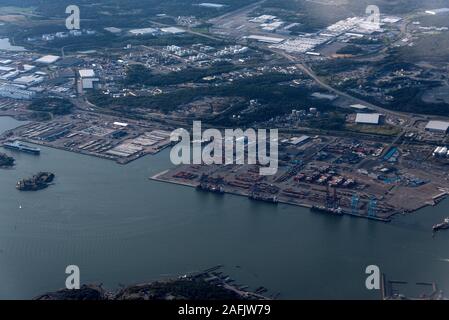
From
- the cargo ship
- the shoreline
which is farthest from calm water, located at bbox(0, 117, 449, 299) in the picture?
the cargo ship

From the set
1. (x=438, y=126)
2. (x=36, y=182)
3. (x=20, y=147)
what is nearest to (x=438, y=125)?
(x=438, y=126)

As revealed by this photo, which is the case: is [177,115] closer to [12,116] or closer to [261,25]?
[12,116]

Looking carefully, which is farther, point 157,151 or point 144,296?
point 157,151

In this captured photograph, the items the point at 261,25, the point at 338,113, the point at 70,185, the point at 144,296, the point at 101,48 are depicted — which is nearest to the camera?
the point at 144,296

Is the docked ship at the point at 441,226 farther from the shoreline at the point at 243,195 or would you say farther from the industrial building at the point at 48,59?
the industrial building at the point at 48,59

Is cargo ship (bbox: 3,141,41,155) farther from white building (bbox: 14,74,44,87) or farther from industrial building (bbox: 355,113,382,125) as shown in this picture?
industrial building (bbox: 355,113,382,125)

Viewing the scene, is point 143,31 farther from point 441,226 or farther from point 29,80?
point 441,226

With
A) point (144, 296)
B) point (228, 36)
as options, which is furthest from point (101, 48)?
point (144, 296)

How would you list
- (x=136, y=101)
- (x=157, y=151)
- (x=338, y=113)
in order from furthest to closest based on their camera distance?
(x=136, y=101) → (x=338, y=113) → (x=157, y=151)
